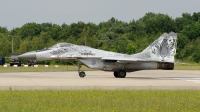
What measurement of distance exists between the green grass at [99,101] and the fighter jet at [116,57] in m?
10.9

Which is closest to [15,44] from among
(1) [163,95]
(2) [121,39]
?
(2) [121,39]

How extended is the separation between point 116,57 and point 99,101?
44.7ft

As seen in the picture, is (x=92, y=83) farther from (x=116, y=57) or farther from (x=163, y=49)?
(x=163, y=49)

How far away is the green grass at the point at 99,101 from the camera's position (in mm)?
12312

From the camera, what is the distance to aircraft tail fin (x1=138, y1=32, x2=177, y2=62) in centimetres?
2769

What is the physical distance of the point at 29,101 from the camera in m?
13.8

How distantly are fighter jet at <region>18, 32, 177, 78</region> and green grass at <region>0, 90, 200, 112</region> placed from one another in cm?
1086

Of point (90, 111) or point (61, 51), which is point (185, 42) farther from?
point (90, 111)

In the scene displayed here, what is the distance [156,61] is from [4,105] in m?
15.8

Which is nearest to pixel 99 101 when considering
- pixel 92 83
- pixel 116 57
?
pixel 92 83

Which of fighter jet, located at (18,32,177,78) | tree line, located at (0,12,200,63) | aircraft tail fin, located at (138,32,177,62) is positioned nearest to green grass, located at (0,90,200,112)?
fighter jet, located at (18,32,177,78)

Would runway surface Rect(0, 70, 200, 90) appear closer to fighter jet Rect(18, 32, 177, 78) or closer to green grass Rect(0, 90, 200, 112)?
fighter jet Rect(18, 32, 177, 78)

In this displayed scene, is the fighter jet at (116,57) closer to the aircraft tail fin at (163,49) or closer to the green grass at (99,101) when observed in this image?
the aircraft tail fin at (163,49)

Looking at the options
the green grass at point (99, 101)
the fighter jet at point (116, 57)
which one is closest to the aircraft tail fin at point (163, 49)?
the fighter jet at point (116, 57)
